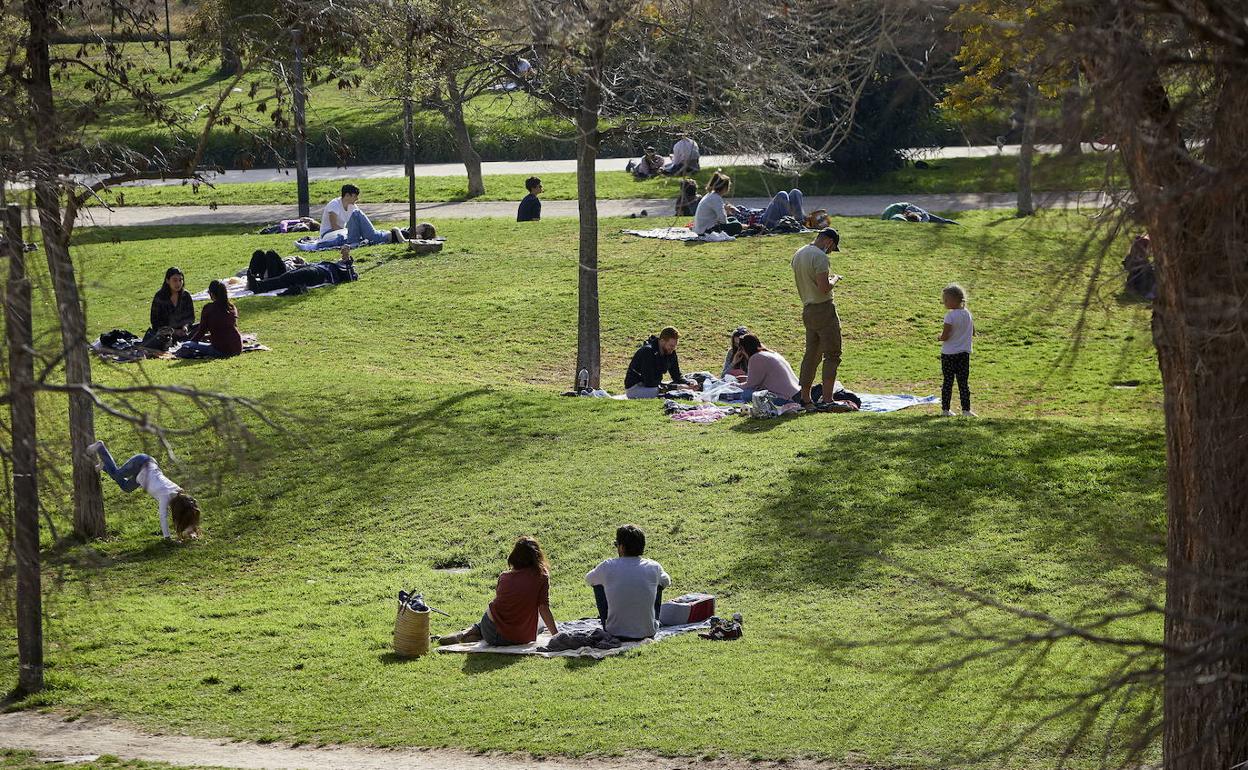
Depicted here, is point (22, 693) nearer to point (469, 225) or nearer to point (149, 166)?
point (149, 166)

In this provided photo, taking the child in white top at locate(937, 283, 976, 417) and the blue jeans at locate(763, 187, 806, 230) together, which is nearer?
the child in white top at locate(937, 283, 976, 417)

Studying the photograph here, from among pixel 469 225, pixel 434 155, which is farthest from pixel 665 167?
pixel 434 155

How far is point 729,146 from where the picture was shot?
17453 mm

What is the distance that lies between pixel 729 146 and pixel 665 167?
44.8 ft

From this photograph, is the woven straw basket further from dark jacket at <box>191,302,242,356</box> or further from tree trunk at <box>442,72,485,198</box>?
tree trunk at <box>442,72,485,198</box>

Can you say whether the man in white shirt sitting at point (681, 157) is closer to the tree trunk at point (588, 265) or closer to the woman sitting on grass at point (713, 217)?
the woman sitting on grass at point (713, 217)

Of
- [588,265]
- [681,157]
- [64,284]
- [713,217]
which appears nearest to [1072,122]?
[64,284]

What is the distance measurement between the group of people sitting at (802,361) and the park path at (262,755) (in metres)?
7.65

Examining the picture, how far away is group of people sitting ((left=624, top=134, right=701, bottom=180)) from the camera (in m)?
27.4

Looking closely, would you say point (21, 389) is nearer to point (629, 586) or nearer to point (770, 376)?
point (629, 586)

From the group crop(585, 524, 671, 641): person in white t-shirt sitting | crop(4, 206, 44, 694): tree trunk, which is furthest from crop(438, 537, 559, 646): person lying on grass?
crop(4, 206, 44, 694): tree trunk

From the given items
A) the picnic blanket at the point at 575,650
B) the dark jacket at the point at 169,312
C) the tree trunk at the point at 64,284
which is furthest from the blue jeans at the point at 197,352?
the picnic blanket at the point at 575,650

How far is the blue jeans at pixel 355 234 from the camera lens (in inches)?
1032

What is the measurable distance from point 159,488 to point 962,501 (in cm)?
804
